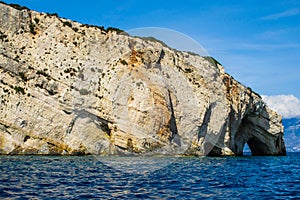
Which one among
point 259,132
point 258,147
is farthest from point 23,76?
point 258,147

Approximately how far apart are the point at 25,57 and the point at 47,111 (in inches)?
395

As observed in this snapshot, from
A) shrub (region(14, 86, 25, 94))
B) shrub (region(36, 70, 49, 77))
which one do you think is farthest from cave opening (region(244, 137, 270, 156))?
shrub (region(14, 86, 25, 94))

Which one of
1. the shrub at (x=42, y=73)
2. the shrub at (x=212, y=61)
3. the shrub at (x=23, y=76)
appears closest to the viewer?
the shrub at (x=23, y=76)

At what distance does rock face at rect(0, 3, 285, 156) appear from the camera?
2090 inches

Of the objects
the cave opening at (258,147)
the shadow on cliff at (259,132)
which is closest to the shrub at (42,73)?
the shadow on cliff at (259,132)

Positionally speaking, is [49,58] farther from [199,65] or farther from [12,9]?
[199,65]

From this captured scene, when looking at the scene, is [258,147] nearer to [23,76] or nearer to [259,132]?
[259,132]

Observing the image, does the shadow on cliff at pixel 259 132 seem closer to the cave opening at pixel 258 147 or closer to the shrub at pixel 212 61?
the cave opening at pixel 258 147

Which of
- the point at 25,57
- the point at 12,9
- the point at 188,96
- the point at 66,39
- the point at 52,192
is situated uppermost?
the point at 12,9

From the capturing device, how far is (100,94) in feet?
188

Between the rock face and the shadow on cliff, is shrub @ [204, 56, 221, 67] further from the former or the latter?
the shadow on cliff

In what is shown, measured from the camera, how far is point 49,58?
5847 centimetres

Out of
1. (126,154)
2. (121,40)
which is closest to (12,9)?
(121,40)

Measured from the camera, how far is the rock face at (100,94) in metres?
53.1
